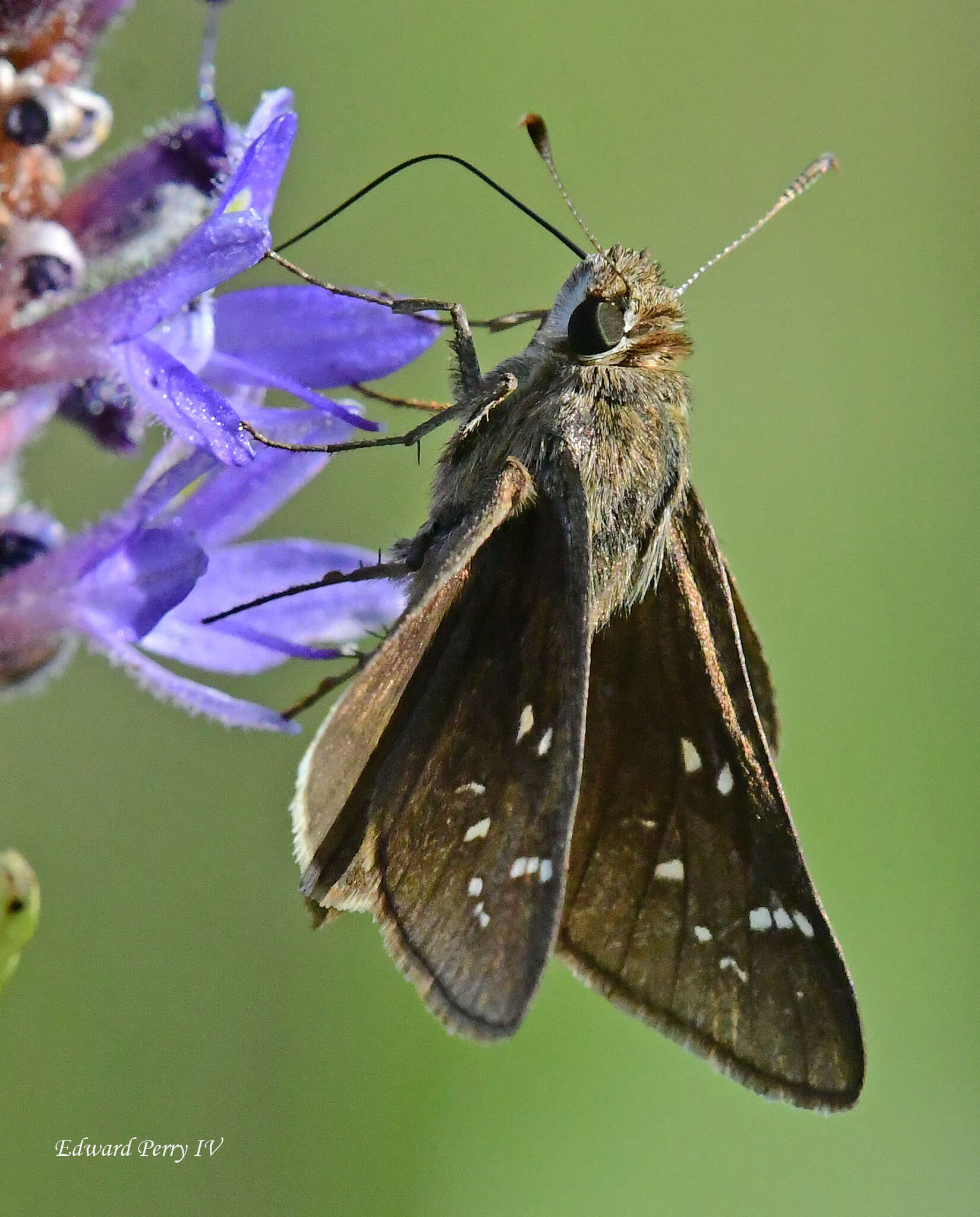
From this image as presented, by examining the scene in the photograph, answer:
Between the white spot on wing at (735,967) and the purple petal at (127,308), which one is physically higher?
the purple petal at (127,308)

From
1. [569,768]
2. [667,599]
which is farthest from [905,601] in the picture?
[569,768]

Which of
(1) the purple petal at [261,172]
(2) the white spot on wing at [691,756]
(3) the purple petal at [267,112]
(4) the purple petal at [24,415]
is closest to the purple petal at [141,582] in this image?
(4) the purple petal at [24,415]

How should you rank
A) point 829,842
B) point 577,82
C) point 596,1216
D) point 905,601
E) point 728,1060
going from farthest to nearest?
1. point 577,82
2. point 905,601
3. point 829,842
4. point 596,1216
5. point 728,1060

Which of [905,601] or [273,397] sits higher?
[905,601]

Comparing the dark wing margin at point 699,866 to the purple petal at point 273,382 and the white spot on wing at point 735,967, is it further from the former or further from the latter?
the purple petal at point 273,382

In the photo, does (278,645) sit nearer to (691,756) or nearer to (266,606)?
(266,606)

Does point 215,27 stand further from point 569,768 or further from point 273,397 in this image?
point 273,397

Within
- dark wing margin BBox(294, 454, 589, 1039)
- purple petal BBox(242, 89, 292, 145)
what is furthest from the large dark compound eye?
purple petal BBox(242, 89, 292, 145)
